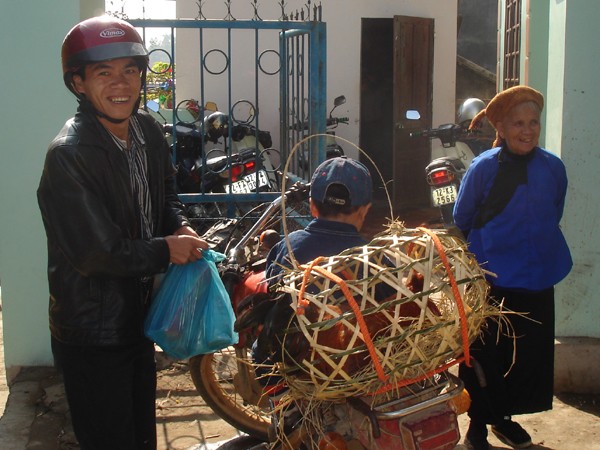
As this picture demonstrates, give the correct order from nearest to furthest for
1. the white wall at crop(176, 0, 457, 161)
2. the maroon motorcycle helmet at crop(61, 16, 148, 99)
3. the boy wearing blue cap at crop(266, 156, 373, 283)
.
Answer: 1. the maroon motorcycle helmet at crop(61, 16, 148, 99)
2. the boy wearing blue cap at crop(266, 156, 373, 283)
3. the white wall at crop(176, 0, 457, 161)

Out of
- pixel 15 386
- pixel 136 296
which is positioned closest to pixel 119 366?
pixel 136 296

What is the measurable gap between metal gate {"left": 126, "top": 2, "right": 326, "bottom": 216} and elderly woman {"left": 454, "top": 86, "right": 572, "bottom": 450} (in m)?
1.53

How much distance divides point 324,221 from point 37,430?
2058 mm

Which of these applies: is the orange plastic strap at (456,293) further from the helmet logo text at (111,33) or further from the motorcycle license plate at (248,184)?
the motorcycle license plate at (248,184)

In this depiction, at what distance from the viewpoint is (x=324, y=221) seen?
2738 mm

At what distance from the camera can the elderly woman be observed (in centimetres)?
358

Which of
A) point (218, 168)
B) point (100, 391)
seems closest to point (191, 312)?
point (100, 391)

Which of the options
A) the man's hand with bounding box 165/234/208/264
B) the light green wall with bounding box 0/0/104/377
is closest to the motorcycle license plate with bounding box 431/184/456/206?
the light green wall with bounding box 0/0/104/377

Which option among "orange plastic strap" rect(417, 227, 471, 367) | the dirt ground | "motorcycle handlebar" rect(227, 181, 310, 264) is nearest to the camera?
"orange plastic strap" rect(417, 227, 471, 367)

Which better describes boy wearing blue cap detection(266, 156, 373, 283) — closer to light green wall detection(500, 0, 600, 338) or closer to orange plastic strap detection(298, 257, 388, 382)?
orange plastic strap detection(298, 257, 388, 382)

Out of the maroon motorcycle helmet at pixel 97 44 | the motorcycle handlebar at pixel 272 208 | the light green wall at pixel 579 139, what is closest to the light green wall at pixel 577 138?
the light green wall at pixel 579 139

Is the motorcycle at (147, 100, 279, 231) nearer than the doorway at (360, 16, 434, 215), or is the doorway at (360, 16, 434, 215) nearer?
the motorcycle at (147, 100, 279, 231)

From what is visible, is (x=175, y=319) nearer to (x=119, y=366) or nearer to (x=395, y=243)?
(x=119, y=366)

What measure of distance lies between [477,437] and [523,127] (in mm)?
1438
